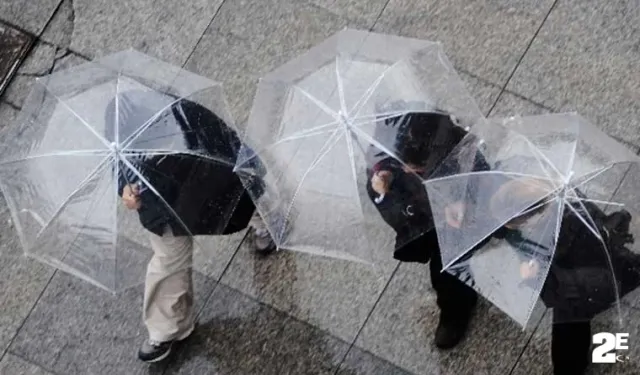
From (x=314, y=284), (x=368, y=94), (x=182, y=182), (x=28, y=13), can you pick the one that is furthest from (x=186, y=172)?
(x=28, y=13)

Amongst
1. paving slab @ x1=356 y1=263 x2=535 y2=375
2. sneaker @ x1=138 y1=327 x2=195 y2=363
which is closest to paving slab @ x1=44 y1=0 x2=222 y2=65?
sneaker @ x1=138 y1=327 x2=195 y2=363

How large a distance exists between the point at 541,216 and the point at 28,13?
3.66 meters

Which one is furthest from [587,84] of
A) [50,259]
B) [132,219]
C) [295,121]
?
[50,259]

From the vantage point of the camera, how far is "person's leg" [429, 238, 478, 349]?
524 cm

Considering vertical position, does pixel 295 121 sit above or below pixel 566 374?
above

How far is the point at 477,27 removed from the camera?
19.6 ft

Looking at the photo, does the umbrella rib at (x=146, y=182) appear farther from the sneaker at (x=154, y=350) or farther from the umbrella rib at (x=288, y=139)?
the sneaker at (x=154, y=350)

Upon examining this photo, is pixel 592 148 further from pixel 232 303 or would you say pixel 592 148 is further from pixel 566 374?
pixel 232 303

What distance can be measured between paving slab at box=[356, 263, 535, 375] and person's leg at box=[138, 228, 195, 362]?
96 cm

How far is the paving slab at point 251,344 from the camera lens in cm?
560

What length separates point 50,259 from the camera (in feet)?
15.8

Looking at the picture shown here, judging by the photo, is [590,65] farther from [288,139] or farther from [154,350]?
[154,350]

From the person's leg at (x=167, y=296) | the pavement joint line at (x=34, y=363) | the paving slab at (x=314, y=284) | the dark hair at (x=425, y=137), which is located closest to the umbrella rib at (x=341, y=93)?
the dark hair at (x=425, y=137)

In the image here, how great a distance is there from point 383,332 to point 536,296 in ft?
4.30
